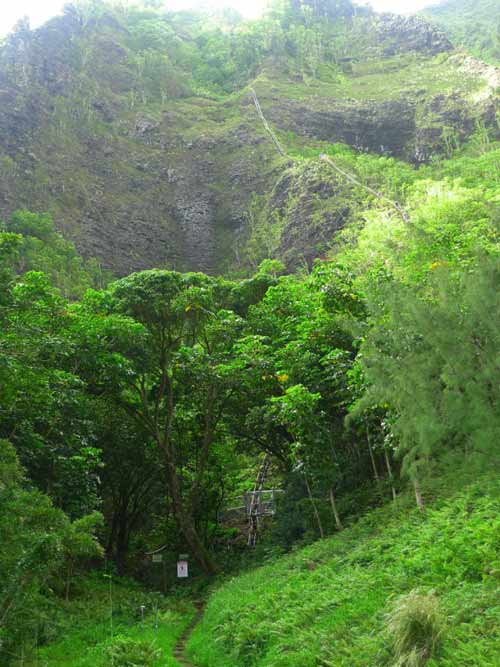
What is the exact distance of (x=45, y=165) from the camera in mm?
58031

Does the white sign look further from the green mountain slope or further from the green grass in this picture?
the green mountain slope

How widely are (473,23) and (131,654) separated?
13260cm

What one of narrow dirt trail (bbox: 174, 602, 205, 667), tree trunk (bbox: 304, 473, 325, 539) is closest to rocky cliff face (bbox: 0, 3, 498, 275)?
tree trunk (bbox: 304, 473, 325, 539)

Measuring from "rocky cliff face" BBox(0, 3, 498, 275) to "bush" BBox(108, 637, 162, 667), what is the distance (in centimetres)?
3948

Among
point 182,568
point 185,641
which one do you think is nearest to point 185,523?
point 182,568

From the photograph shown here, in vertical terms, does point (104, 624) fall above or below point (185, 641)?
above

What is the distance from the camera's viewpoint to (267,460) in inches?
1047

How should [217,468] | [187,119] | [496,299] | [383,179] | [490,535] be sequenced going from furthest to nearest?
1. [187,119]
2. [383,179]
3. [217,468]
4. [490,535]
5. [496,299]

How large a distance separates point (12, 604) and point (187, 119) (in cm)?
7626

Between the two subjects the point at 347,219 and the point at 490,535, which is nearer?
the point at 490,535

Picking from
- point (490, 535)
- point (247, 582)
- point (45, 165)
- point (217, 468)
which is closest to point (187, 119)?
point (45, 165)

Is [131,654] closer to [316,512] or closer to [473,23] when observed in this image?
[316,512]

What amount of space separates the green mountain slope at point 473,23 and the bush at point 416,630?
9587 centimetres

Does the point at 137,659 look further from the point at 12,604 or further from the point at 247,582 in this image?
the point at 247,582
